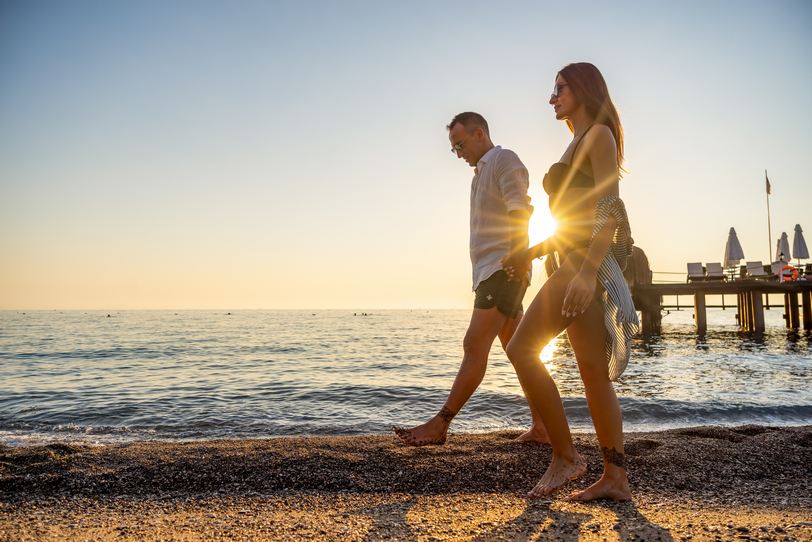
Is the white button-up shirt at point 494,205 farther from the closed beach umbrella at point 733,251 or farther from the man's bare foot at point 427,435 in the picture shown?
the closed beach umbrella at point 733,251

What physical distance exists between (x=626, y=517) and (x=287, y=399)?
674 centimetres

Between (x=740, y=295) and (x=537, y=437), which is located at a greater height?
(x=740, y=295)

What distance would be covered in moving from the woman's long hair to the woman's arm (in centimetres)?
11

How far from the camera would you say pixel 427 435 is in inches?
127

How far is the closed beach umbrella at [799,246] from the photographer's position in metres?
27.9

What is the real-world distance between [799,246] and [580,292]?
3297cm

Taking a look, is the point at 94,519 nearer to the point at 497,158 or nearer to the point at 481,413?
the point at 497,158

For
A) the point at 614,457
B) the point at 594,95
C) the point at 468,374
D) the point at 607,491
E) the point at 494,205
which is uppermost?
the point at 594,95

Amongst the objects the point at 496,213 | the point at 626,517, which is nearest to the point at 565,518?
the point at 626,517

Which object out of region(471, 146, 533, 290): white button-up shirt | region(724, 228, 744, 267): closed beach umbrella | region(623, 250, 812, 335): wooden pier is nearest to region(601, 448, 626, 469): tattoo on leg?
region(471, 146, 533, 290): white button-up shirt

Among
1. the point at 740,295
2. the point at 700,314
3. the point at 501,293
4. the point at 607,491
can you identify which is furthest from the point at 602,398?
the point at 740,295

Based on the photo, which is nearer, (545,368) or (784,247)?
(545,368)

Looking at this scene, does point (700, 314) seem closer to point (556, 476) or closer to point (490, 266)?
point (490, 266)

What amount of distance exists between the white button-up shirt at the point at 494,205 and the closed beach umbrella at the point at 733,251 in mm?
31396
